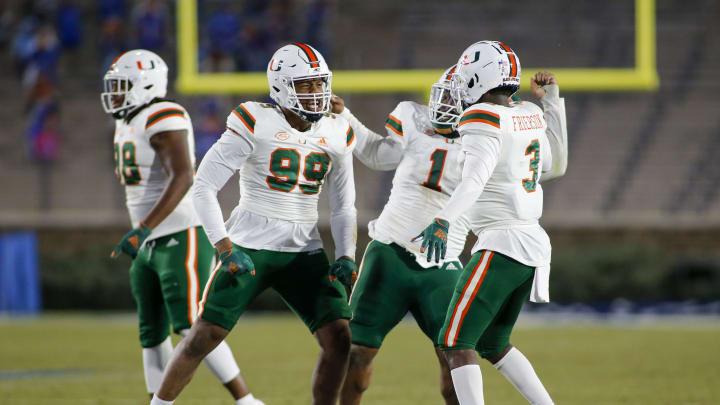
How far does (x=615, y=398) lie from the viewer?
600cm

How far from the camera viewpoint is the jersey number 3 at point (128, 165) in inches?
202

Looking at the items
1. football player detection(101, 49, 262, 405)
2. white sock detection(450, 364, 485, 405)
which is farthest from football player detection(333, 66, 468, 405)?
football player detection(101, 49, 262, 405)

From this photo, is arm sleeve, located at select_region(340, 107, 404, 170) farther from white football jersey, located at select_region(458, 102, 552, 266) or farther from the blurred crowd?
the blurred crowd

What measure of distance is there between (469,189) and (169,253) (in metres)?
1.68

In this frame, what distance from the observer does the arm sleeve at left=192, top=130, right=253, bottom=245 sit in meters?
4.34

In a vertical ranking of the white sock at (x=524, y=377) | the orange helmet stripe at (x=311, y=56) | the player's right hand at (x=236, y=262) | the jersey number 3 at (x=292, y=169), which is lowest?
the white sock at (x=524, y=377)

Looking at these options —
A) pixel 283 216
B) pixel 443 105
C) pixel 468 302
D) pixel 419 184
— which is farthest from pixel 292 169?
pixel 468 302

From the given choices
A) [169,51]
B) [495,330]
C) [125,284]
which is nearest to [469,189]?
[495,330]

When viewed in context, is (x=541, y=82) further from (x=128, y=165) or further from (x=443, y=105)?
(x=128, y=165)

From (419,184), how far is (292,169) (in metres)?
0.57

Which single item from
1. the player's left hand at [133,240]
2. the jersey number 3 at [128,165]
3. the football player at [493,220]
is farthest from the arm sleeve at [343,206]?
the jersey number 3 at [128,165]

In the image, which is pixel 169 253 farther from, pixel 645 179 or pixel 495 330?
pixel 645 179

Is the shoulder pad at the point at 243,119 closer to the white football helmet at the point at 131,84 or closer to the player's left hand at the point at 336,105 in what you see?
the player's left hand at the point at 336,105

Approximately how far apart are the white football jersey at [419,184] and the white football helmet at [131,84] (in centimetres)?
127
